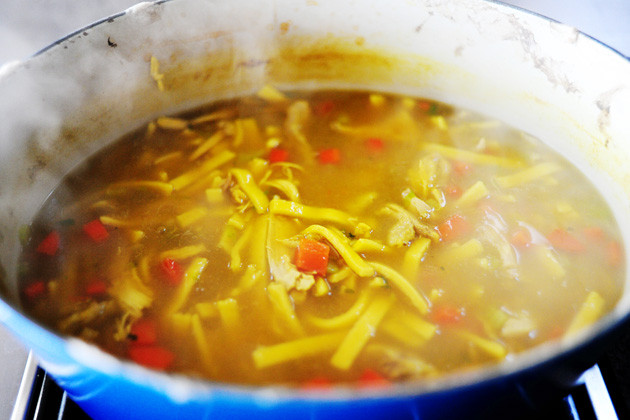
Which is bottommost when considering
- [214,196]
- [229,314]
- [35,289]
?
[35,289]

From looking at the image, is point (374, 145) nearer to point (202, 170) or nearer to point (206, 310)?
point (202, 170)

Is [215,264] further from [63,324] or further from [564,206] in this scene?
[564,206]

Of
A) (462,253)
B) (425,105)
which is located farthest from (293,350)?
(425,105)

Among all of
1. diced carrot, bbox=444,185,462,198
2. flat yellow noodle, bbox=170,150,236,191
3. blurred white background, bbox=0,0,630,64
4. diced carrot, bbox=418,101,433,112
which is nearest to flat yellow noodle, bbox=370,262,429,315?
diced carrot, bbox=444,185,462,198

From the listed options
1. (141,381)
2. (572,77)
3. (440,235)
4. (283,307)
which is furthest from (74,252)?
(572,77)

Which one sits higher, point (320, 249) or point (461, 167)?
point (461, 167)

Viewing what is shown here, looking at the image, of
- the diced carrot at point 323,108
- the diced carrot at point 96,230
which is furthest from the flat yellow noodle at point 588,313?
the diced carrot at point 96,230

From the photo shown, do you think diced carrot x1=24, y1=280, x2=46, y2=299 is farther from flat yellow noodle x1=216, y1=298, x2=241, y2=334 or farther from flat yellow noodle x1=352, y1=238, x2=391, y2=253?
flat yellow noodle x1=352, y1=238, x2=391, y2=253
